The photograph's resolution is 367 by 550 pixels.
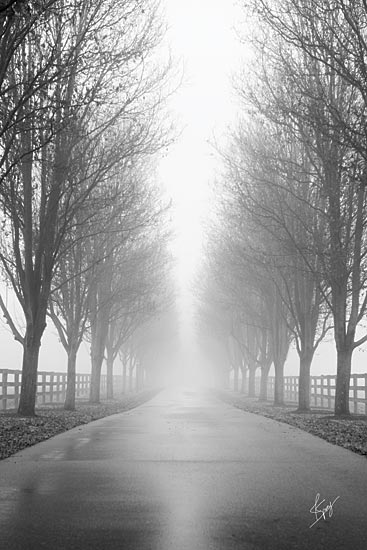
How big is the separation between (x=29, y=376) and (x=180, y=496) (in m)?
11.5

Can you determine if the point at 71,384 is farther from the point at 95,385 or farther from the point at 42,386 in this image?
the point at 95,385

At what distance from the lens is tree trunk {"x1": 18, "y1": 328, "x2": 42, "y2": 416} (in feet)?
54.9

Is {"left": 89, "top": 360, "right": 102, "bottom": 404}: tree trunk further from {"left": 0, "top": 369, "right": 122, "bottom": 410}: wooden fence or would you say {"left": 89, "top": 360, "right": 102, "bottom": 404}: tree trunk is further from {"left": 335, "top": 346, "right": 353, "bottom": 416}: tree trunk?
{"left": 335, "top": 346, "right": 353, "bottom": 416}: tree trunk

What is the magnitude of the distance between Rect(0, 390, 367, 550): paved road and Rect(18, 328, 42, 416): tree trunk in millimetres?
6636

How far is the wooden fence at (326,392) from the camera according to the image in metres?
22.8

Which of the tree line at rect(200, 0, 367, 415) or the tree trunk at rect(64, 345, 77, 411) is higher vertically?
the tree line at rect(200, 0, 367, 415)

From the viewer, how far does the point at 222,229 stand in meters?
31.5

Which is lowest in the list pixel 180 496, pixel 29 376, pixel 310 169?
pixel 180 496

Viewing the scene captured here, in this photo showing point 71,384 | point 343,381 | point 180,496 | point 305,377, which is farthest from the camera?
point 71,384

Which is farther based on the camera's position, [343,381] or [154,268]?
[154,268]

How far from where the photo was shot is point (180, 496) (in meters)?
6.03
